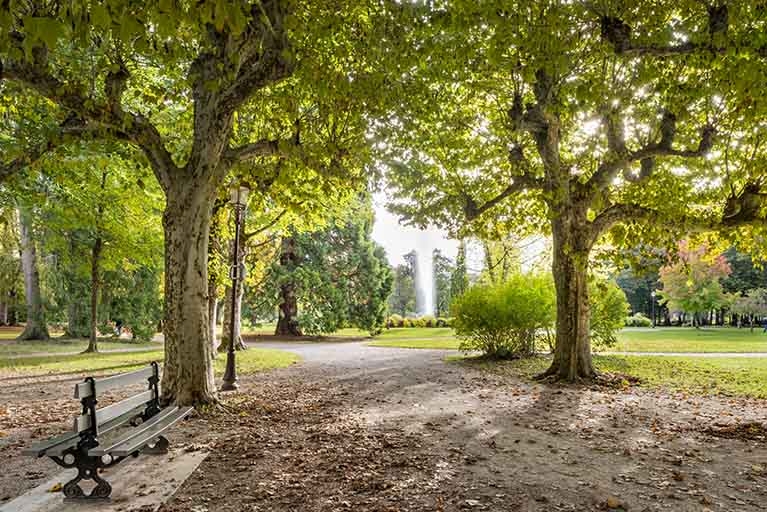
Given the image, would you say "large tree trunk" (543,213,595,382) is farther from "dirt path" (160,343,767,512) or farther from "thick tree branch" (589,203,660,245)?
"dirt path" (160,343,767,512)

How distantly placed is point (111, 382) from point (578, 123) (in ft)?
39.5

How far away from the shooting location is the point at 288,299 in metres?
33.9

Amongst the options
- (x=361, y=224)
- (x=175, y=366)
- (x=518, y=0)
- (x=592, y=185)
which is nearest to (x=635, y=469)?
(x=518, y=0)

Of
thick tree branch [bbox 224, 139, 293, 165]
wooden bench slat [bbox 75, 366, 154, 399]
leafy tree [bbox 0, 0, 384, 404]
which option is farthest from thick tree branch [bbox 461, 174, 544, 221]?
wooden bench slat [bbox 75, 366, 154, 399]

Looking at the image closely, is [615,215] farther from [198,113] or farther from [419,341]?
[419,341]

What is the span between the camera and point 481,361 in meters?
16.5

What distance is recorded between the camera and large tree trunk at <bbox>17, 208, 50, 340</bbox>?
26344 millimetres

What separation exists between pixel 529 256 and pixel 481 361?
1316 cm

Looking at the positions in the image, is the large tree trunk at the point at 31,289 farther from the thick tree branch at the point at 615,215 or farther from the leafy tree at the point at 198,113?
the thick tree branch at the point at 615,215

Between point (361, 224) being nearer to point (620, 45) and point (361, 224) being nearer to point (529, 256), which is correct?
point (529, 256)

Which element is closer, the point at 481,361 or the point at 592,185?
the point at 592,185

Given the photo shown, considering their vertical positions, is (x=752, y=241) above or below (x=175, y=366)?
above

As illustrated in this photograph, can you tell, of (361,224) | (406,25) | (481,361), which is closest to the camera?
(406,25)

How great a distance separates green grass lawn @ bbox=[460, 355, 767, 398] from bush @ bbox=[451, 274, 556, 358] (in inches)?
26.3
